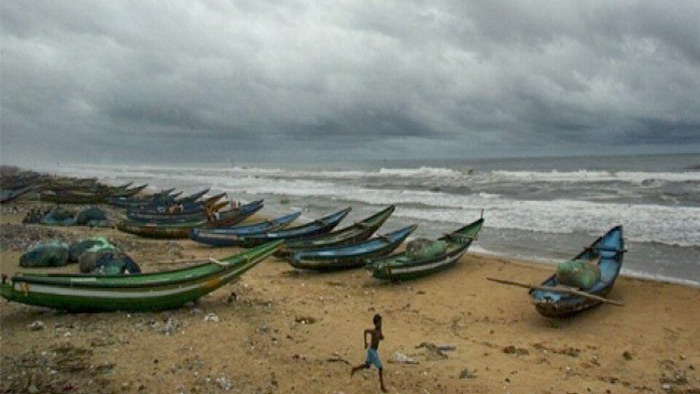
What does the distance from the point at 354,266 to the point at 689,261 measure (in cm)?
1043

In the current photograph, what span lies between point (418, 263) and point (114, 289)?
25.6 ft

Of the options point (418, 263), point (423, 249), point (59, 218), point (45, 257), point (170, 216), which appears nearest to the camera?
point (418, 263)

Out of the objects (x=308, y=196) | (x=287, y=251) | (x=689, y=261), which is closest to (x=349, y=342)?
(x=287, y=251)

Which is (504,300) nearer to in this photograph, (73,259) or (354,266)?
(354,266)

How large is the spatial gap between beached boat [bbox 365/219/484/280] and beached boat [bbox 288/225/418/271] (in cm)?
111

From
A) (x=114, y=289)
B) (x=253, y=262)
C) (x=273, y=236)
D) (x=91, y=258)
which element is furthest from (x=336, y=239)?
(x=114, y=289)

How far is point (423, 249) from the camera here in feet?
47.6

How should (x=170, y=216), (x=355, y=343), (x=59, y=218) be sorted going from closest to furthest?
(x=355, y=343) < (x=59, y=218) < (x=170, y=216)

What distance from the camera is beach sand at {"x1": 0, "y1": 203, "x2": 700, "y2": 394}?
7.33m

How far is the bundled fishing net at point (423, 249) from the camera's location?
47.3 feet

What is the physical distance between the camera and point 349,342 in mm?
9258

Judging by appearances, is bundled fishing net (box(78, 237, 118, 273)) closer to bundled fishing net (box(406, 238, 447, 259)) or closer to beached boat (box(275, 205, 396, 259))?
beached boat (box(275, 205, 396, 259))

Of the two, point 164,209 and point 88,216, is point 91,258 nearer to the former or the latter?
point 88,216

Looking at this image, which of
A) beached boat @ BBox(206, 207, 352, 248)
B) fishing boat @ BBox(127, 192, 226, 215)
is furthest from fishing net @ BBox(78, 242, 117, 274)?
fishing boat @ BBox(127, 192, 226, 215)
